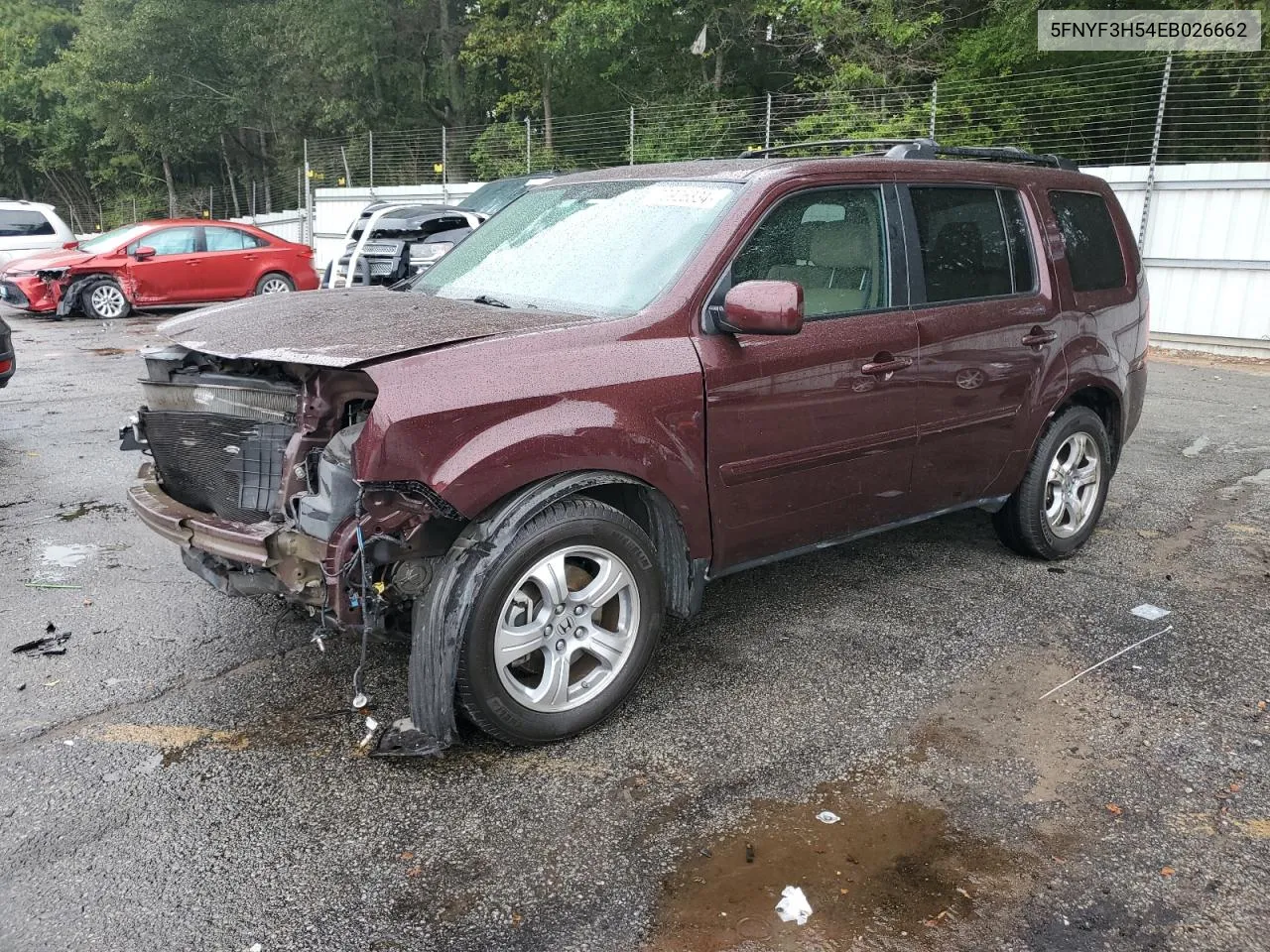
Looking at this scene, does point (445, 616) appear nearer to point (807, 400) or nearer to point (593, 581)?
point (593, 581)

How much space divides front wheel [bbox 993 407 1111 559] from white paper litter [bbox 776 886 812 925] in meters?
2.86

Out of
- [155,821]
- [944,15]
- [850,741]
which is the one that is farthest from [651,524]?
[944,15]

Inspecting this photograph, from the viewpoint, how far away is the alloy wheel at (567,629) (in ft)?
10.4

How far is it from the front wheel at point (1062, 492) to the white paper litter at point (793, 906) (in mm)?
2863

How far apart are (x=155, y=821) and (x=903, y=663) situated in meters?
2.66

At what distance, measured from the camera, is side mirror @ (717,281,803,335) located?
331cm

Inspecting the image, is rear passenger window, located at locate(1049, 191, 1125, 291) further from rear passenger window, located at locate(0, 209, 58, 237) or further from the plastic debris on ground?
rear passenger window, located at locate(0, 209, 58, 237)

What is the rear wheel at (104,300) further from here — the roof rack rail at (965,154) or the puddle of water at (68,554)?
the roof rack rail at (965,154)

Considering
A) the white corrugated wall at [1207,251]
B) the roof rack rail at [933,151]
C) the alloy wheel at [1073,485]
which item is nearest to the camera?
the roof rack rail at [933,151]

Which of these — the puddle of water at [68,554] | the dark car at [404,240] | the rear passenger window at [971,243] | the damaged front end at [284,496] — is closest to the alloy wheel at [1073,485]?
the rear passenger window at [971,243]

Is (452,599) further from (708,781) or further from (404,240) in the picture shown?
(404,240)

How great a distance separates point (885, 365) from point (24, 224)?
16.3 m

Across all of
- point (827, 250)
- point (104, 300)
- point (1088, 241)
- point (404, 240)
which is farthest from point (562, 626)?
point (104, 300)

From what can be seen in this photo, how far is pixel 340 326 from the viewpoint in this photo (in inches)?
133
